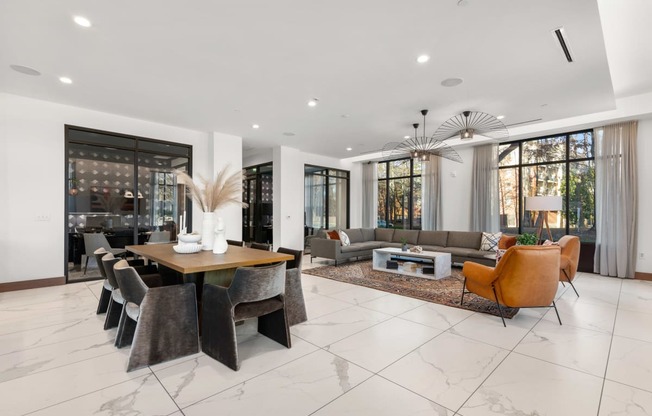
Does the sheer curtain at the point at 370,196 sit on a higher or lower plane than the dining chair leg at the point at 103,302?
higher

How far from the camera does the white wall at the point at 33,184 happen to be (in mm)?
4570

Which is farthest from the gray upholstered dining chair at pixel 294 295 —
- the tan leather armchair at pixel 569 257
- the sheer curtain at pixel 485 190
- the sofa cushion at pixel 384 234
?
the sheer curtain at pixel 485 190

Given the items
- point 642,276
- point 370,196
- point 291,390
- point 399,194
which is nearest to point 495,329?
point 291,390

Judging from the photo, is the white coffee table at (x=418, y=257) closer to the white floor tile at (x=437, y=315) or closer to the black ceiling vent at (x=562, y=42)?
the white floor tile at (x=437, y=315)

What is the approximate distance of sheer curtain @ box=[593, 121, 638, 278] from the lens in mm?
5582

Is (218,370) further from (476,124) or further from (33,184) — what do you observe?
(476,124)

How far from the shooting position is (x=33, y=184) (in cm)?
475

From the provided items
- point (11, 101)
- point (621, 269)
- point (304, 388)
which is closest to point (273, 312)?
point (304, 388)

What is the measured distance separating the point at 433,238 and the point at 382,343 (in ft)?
17.1

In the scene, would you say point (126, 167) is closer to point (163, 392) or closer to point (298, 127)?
point (298, 127)

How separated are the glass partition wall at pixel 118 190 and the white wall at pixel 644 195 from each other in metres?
8.73

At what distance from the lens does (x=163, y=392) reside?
2062mm

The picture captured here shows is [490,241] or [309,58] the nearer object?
[309,58]

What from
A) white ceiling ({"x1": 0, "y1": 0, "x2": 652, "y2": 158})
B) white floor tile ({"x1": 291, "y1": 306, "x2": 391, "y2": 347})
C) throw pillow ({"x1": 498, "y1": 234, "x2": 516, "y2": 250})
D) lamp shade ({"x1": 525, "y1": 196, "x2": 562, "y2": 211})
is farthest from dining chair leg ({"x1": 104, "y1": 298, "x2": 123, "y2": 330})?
lamp shade ({"x1": 525, "y1": 196, "x2": 562, "y2": 211})
